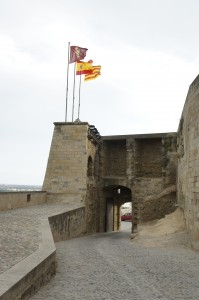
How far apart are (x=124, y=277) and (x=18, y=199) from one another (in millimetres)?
8700

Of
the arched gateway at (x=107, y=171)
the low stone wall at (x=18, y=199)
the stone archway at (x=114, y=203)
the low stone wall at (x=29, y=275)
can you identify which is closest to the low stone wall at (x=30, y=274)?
the low stone wall at (x=29, y=275)

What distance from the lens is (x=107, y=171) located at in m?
21.4

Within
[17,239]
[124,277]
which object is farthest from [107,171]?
[124,277]

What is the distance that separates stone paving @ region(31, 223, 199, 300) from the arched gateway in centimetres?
868

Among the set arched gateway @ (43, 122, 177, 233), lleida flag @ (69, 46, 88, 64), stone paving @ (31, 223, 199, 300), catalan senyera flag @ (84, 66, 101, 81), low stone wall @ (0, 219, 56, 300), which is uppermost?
lleida flag @ (69, 46, 88, 64)

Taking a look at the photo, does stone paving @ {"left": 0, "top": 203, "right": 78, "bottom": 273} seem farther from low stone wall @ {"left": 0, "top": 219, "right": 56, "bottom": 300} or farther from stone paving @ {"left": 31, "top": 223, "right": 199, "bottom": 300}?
stone paving @ {"left": 31, "top": 223, "right": 199, "bottom": 300}

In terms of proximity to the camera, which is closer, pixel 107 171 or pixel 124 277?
pixel 124 277

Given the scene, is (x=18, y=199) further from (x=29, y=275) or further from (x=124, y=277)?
(x=29, y=275)

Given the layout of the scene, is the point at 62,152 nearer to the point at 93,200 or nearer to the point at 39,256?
the point at 93,200

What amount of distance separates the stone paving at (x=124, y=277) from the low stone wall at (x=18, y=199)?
4.89 meters

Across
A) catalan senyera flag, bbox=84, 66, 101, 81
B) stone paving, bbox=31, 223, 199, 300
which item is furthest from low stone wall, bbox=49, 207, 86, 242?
catalan senyera flag, bbox=84, 66, 101, 81

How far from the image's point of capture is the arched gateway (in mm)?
17062

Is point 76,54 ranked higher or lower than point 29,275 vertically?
higher

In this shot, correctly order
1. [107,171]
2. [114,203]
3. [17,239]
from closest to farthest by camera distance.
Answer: [17,239]
[107,171]
[114,203]
